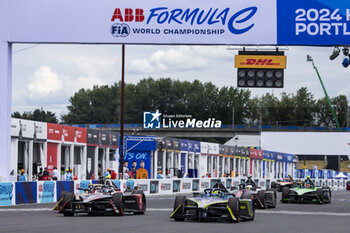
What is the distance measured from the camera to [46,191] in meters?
29.0

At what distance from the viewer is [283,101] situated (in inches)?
5960

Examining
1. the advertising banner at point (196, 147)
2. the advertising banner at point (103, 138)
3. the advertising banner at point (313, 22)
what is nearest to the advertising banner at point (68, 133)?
the advertising banner at point (103, 138)

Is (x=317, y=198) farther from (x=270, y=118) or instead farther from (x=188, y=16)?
(x=270, y=118)

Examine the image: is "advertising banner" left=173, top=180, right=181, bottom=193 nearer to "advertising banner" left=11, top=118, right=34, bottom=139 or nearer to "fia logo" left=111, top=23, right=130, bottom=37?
"advertising banner" left=11, top=118, right=34, bottom=139

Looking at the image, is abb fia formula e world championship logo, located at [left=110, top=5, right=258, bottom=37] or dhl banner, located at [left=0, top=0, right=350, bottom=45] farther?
abb fia formula e world championship logo, located at [left=110, top=5, right=258, bottom=37]

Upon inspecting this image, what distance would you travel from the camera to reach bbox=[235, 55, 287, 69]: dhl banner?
82.5ft

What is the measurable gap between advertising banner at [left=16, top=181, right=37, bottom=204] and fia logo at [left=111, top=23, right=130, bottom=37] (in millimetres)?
6917

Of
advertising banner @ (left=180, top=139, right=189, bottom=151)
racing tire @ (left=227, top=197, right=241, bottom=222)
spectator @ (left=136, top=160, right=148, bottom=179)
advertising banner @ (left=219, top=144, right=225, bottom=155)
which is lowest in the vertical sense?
spectator @ (left=136, top=160, right=148, bottom=179)

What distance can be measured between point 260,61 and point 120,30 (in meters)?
5.12

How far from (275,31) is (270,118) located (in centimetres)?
12053

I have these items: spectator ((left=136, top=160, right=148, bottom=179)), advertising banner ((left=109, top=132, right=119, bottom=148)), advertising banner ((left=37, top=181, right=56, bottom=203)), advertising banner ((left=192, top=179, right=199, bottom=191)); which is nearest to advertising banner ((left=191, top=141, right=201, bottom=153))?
advertising banner ((left=109, top=132, right=119, bottom=148))

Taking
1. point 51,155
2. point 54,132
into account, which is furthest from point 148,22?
point 51,155

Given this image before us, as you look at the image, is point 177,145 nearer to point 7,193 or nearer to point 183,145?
point 183,145

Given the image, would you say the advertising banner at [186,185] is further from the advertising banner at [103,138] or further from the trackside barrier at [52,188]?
the advertising banner at [103,138]
